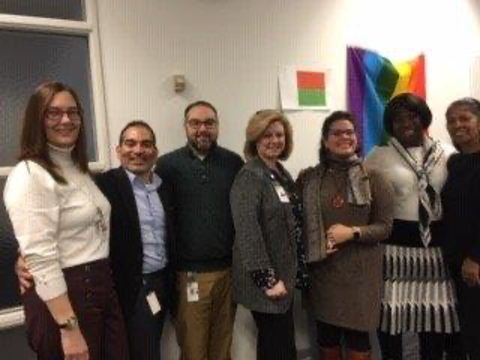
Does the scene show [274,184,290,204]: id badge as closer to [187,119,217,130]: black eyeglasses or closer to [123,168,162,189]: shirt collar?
[187,119,217,130]: black eyeglasses

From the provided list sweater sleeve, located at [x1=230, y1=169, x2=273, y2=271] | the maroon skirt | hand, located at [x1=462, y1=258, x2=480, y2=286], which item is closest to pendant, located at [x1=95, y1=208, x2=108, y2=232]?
the maroon skirt

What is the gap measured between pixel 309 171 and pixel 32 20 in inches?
54.7

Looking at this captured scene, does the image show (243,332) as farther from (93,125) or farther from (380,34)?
(380,34)

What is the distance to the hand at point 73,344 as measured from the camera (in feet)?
4.95

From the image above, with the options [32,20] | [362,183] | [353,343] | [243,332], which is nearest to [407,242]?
[362,183]

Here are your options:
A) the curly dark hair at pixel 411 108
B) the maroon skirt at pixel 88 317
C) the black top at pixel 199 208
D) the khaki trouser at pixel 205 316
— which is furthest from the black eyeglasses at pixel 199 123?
the curly dark hair at pixel 411 108

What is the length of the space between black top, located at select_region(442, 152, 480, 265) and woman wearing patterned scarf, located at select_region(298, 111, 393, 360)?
1.00ft

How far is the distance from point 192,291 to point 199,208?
1.23ft

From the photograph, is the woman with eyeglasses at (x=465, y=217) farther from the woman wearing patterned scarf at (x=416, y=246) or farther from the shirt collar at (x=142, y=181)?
the shirt collar at (x=142, y=181)

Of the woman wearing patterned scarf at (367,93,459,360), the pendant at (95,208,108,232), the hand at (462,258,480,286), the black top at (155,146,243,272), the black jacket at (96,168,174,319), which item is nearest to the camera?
the pendant at (95,208,108,232)

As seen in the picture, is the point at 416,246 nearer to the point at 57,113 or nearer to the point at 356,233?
the point at 356,233

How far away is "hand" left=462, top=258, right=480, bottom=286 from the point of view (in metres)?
2.33

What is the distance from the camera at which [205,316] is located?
7.61ft

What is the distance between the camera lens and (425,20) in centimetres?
344
